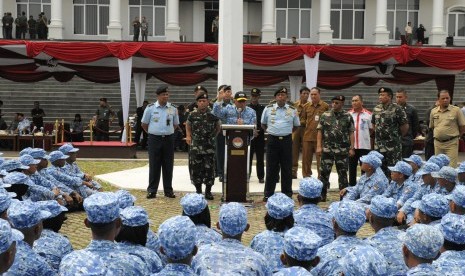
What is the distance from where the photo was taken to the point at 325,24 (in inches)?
1587

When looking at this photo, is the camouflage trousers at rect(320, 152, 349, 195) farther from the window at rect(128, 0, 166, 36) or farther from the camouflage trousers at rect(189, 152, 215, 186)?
the window at rect(128, 0, 166, 36)

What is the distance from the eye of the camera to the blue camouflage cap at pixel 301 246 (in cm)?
409

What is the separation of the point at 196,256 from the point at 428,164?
15.4 feet

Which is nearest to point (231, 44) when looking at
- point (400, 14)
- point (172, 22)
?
point (172, 22)

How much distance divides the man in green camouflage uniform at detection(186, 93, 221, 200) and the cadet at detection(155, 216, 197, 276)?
6919mm

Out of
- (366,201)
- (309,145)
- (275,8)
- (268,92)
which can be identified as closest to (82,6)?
(275,8)

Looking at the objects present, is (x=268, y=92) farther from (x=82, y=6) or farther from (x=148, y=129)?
(x=148, y=129)

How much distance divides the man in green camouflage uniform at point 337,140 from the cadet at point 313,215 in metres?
4.70

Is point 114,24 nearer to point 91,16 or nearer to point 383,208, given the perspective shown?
point 91,16

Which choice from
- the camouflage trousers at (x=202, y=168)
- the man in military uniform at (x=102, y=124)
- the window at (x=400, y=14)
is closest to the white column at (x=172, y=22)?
the window at (x=400, y=14)

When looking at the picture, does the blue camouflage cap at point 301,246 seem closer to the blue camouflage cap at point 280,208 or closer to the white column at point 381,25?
the blue camouflage cap at point 280,208

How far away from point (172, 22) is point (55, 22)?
21.5 ft

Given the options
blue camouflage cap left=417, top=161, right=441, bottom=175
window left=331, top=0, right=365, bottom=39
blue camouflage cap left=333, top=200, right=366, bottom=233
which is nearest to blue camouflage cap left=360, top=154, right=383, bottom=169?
blue camouflage cap left=417, top=161, right=441, bottom=175

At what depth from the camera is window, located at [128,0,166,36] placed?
1591 inches
